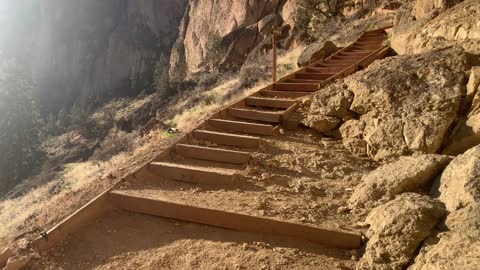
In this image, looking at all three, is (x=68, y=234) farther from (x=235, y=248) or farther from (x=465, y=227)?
(x=465, y=227)

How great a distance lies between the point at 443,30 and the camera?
253 inches

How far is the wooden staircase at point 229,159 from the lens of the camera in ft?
12.8

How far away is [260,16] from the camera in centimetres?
3572

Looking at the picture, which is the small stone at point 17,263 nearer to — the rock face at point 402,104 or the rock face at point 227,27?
the rock face at point 402,104

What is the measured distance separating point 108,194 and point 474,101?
4.54 meters

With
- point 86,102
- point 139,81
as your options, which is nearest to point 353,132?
point 139,81

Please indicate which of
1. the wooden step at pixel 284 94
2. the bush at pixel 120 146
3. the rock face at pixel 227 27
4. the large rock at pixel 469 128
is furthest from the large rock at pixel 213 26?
the large rock at pixel 469 128

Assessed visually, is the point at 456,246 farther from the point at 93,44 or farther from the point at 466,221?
the point at 93,44

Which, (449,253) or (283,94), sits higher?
(283,94)

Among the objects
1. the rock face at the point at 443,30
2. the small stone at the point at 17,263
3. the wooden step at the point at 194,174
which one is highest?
the rock face at the point at 443,30

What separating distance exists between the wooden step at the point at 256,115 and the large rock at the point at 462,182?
3436 mm

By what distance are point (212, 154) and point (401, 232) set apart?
310 centimetres

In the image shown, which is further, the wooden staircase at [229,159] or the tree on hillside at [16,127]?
the tree on hillside at [16,127]

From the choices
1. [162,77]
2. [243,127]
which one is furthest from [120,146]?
[162,77]
